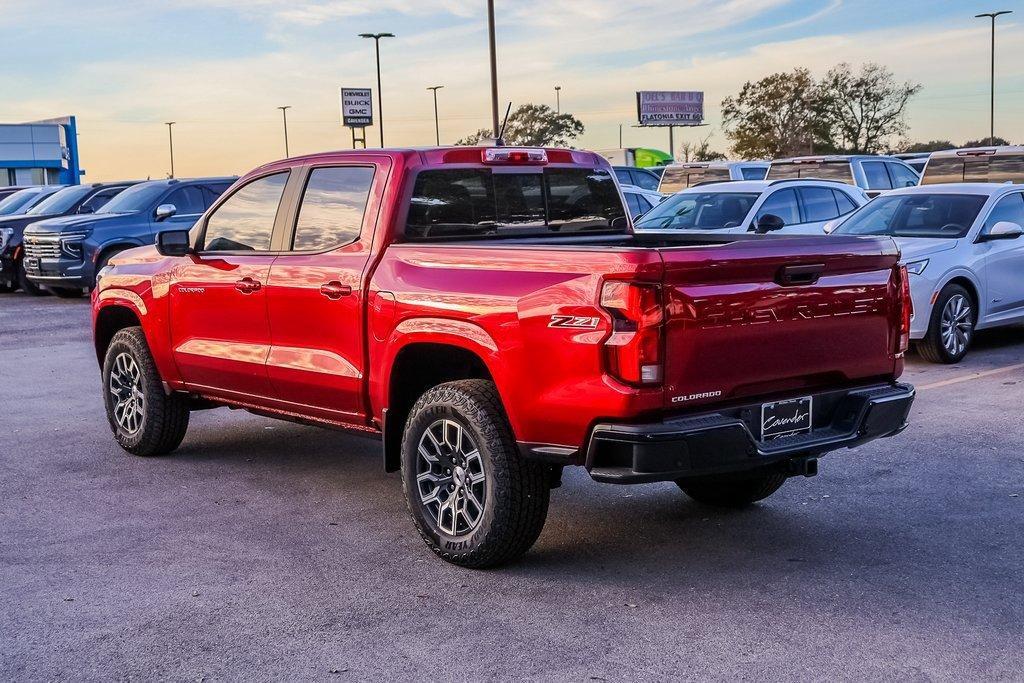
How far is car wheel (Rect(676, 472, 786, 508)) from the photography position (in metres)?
6.29

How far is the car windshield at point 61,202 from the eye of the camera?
23.1 meters

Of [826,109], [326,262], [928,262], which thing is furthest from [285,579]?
[826,109]

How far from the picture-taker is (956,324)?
11555mm

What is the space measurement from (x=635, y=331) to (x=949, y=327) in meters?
7.65

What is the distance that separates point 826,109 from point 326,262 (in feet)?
228

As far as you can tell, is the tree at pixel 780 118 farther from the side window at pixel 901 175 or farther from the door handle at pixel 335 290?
the door handle at pixel 335 290

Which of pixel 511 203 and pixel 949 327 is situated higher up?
pixel 511 203

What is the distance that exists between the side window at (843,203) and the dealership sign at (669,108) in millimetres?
67187

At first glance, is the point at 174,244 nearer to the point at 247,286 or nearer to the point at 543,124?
the point at 247,286

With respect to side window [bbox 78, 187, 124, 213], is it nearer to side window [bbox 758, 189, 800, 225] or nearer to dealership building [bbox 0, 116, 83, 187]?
side window [bbox 758, 189, 800, 225]

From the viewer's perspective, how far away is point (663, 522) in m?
6.24

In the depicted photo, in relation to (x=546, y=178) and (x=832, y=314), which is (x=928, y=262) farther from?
(x=832, y=314)

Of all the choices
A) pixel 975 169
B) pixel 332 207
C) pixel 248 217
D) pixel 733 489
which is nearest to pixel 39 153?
pixel 975 169

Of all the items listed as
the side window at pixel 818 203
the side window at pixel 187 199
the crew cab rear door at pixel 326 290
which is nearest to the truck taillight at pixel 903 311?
the crew cab rear door at pixel 326 290
